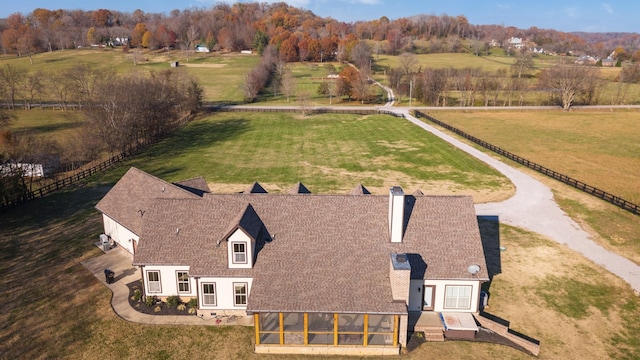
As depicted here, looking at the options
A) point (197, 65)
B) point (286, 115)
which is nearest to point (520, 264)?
point (286, 115)

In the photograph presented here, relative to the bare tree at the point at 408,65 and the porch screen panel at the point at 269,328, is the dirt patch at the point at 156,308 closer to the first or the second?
the porch screen panel at the point at 269,328

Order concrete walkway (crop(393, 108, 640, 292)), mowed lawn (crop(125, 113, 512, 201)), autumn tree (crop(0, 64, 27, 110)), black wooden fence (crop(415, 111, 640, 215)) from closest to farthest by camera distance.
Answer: concrete walkway (crop(393, 108, 640, 292)), black wooden fence (crop(415, 111, 640, 215)), mowed lawn (crop(125, 113, 512, 201)), autumn tree (crop(0, 64, 27, 110))

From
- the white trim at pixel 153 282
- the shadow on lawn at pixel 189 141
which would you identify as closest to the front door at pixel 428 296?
the white trim at pixel 153 282

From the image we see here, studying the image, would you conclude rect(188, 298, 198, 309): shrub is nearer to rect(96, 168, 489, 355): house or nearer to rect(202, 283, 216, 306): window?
rect(96, 168, 489, 355): house

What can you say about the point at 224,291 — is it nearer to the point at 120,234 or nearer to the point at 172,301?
the point at 172,301

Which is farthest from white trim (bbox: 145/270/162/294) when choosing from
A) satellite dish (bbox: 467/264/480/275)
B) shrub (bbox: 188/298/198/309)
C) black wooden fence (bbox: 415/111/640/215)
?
black wooden fence (bbox: 415/111/640/215)

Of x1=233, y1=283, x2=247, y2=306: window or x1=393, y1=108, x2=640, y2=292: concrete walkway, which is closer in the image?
x1=233, y1=283, x2=247, y2=306: window

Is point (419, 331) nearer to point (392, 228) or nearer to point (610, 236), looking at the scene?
point (392, 228)
